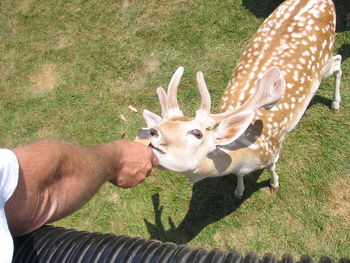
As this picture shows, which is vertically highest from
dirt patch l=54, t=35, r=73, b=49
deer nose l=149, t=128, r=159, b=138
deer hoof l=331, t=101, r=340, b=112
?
deer nose l=149, t=128, r=159, b=138

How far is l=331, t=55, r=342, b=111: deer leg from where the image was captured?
383 cm

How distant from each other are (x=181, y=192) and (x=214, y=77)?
1506 millimetres

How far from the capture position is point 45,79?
214 inches

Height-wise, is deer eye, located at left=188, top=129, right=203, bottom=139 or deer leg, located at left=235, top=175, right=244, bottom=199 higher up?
deer eye, located at left=188, top=129, right=203, bottom=139

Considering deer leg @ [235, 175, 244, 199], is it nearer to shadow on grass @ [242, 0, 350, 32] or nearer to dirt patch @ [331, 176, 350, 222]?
dirt patch @ [331, 176, 350, 222]

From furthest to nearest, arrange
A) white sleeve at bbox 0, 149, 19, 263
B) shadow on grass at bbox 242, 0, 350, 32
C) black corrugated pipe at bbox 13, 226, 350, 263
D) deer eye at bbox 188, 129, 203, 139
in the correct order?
shadow on grass at bbox 242, 0, 350, 32 → deer eye at bbox 188, 129, 203, 139 → black corrugated pipe at bbox 13, 226, 350, 263 → white sleeve at bbox 0, 149, 19, 263

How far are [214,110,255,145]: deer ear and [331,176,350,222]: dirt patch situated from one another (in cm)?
179

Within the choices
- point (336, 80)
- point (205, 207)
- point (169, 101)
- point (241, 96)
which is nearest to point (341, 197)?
point (336, 80)

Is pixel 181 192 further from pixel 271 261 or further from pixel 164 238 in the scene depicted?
pixel 271 261

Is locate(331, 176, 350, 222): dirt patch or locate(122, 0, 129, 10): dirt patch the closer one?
locate(331, 176, 350, 222): dirt patch

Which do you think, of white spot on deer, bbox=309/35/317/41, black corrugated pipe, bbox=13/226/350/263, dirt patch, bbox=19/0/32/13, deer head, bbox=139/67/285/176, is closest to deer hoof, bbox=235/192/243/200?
deer head, bbox=139/67/285/176

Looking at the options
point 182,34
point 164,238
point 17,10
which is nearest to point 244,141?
point 164,238

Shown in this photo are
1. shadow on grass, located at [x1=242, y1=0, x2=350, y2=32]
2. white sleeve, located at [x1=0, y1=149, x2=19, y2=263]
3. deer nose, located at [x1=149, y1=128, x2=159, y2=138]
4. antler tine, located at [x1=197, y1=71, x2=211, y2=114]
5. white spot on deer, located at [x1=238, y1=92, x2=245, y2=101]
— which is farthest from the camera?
shadow on grass, located at [x1=242, y1=0, x2=350, y2=32]

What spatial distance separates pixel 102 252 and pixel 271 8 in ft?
13.6
